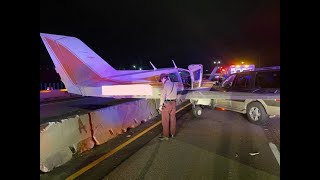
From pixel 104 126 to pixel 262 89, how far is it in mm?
5957

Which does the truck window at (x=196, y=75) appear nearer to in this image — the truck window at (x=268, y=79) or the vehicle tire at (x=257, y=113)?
the truck window at (x=268, y=79)

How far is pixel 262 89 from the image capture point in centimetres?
1100

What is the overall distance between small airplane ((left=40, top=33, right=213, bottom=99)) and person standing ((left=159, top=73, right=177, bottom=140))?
12.7 feet

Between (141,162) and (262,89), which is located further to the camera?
(262,89)

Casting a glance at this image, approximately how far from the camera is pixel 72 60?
11547 mm

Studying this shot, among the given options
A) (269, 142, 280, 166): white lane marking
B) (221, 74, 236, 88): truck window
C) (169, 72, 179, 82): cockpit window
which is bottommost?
(269, 142, 280, 166): white lane marking

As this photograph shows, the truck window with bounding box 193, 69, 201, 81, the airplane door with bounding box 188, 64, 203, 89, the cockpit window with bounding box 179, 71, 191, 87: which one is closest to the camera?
the cockpit window with bounding box 179, 71, 191, 87

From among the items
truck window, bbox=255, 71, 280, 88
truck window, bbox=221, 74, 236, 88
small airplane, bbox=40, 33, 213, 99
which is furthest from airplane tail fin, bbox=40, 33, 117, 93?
truck window, bbox=255, 71, 280, 88

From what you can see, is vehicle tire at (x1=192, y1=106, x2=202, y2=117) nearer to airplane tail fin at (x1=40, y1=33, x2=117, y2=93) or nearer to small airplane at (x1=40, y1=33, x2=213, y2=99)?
small airplane at (x1=40, y1=33, x2=213, y2=99)

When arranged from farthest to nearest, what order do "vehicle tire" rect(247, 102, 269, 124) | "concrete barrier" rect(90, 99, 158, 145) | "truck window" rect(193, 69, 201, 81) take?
"truck window" rect(193, 69, 201, 81)
"vehicle tire" rect(247, 102, 269, 124)
"concrete barrier" rect(90, 99, 158, 145)

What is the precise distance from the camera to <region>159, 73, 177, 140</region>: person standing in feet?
28.7
